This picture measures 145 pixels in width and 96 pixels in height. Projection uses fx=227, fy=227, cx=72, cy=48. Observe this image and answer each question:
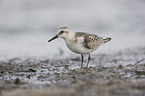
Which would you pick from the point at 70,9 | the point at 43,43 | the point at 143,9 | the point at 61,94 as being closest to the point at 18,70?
the point at 61,94

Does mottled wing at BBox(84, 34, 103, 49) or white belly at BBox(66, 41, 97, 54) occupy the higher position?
mottled wing at BBox(84, 34, 103, 49)

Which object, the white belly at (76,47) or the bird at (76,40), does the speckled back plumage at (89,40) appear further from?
the white belly at (76,47)

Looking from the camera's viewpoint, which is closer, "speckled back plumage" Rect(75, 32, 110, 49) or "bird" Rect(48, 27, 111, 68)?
"bird" Rect(48, 27, 111, 68)

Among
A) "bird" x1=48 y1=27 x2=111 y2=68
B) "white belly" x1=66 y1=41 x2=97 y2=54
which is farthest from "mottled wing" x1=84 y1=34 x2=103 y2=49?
"white belly" x1=66 y1=41 x2=97 y2=54

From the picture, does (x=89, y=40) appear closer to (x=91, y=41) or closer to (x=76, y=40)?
(x=91, y=41)

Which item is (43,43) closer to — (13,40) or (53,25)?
(13,40)

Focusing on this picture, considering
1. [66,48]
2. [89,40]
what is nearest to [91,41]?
[89,40]

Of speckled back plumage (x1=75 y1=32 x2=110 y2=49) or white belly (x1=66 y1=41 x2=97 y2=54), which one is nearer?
white belly (x1=66 y1=41 x2=97 y2=54)

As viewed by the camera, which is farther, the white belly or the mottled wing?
the mottled wing

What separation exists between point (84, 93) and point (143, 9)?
1970 centimetres

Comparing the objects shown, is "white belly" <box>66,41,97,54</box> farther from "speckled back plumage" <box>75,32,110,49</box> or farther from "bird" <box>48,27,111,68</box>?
"speckled back plumage" <box>75,32,110,49</box>

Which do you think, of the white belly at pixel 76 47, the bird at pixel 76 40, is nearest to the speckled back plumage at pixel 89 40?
the bird at pixel 76 40

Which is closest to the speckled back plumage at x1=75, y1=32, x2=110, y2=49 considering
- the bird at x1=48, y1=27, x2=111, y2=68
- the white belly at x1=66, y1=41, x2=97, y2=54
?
the bird at x1=48, y1=27, x2=111, y2=68

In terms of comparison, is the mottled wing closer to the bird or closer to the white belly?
the bird
